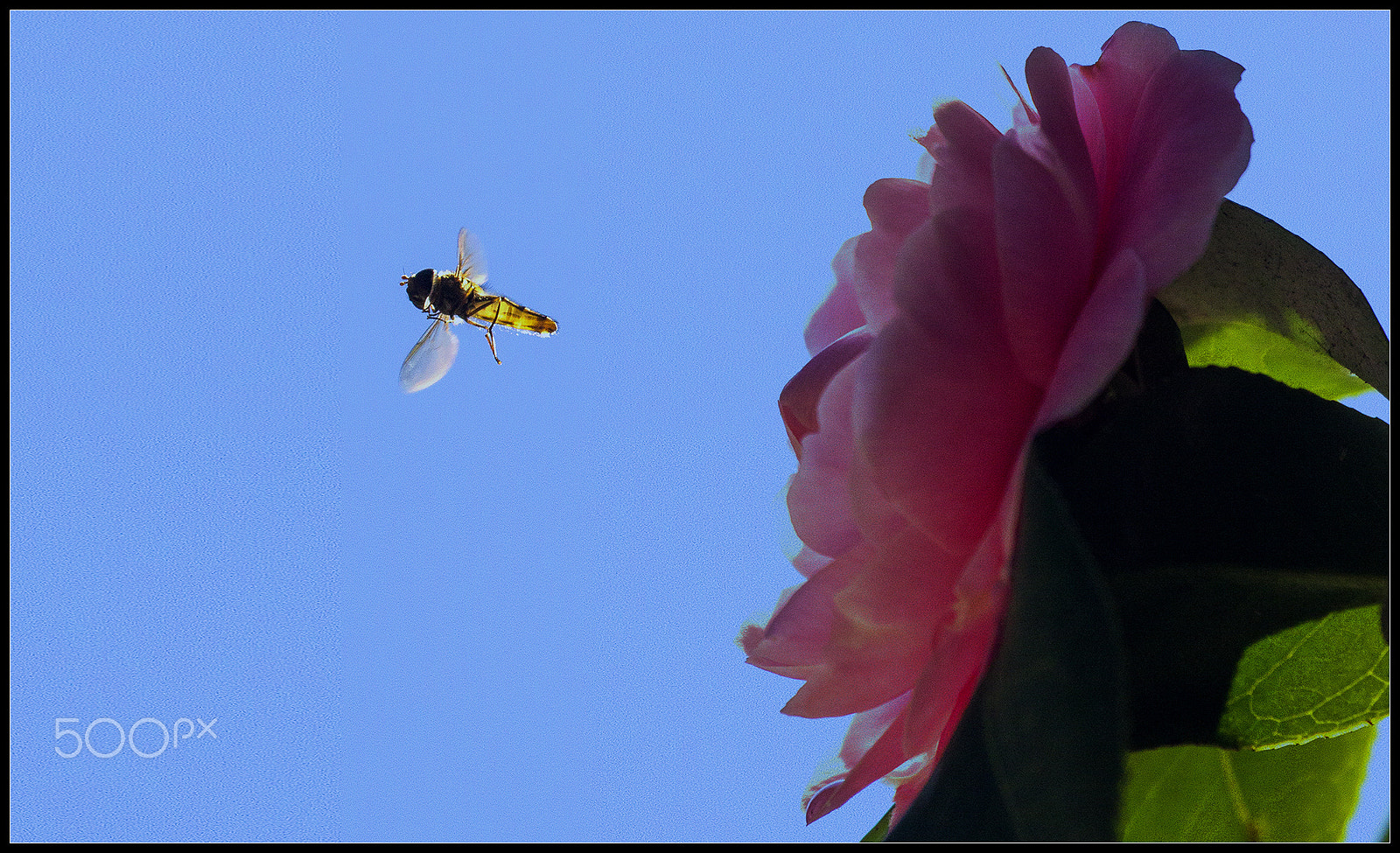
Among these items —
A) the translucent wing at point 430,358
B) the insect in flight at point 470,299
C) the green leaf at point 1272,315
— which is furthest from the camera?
the insect in flight at point 470,299

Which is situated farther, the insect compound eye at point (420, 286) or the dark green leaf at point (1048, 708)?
the insect compound eye at point (420, 286)

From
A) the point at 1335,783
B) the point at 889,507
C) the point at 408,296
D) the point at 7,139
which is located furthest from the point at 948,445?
the point at 408,296

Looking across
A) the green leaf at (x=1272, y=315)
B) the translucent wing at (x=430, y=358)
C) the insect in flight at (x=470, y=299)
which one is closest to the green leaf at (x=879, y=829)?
the green leaf at (x=1272, y=315)

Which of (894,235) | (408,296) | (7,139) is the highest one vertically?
(408,296)

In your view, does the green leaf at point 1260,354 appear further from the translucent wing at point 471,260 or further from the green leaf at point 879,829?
the translucent wing at point 471,260

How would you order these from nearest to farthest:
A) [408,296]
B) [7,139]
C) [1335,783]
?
1. [1335,783]
2. [7,139]
3. [408,296]

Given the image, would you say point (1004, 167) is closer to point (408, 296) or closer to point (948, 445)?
point (948, 445)

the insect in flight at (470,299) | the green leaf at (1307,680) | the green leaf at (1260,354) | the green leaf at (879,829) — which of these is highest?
the insect in flight at (470,299)
